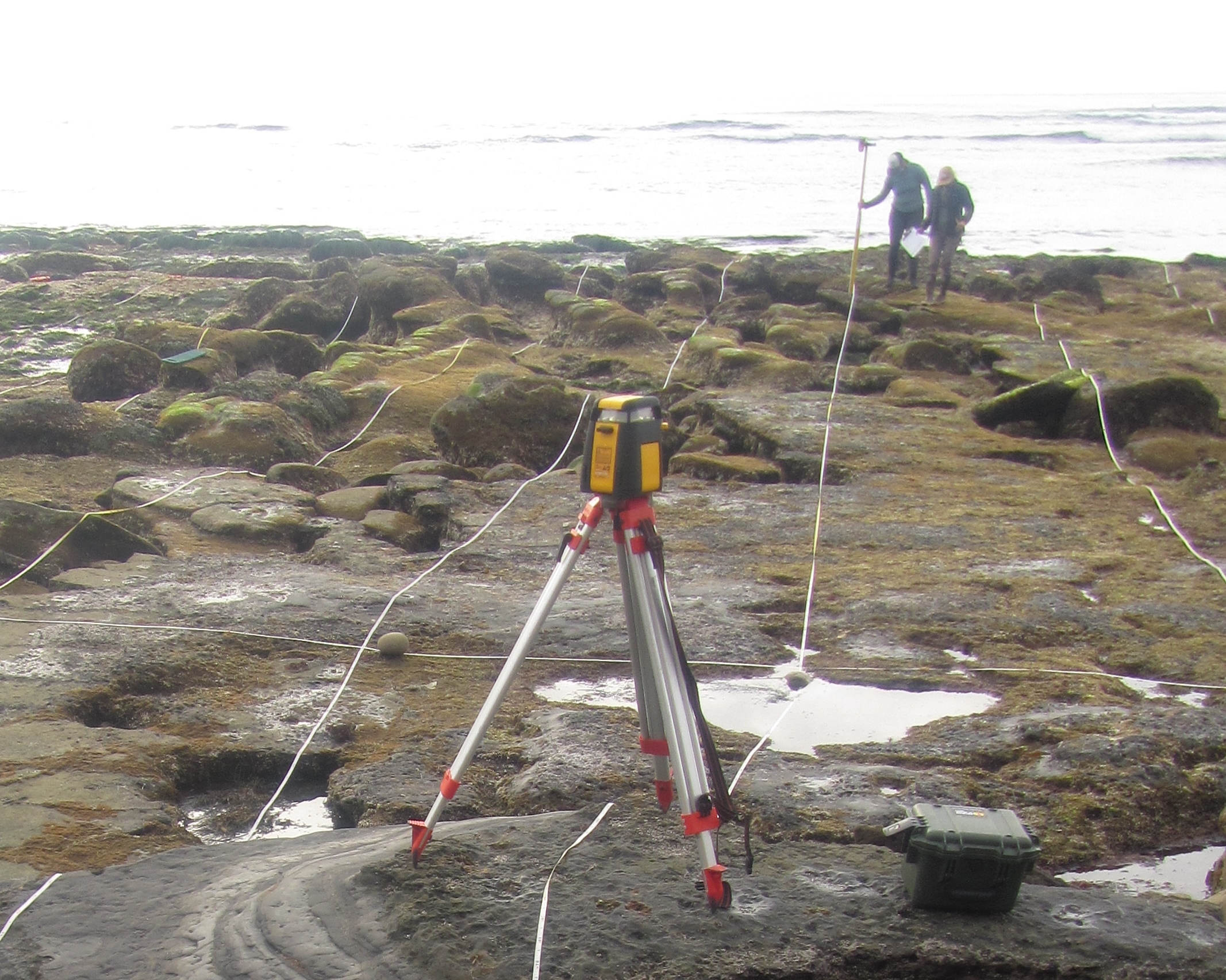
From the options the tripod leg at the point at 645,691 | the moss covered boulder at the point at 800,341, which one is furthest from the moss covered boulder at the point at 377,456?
the tripod leg at the point at 645,691

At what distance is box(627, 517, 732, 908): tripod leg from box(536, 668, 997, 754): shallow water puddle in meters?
1.70

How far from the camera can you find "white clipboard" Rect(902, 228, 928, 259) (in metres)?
16.5

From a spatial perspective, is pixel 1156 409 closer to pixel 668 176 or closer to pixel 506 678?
pixel 506 678

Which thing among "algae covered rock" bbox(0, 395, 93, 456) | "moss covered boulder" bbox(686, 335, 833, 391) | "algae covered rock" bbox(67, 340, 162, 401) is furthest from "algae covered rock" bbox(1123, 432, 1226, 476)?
"algae covered rock" bbox(67, 340, 162, 401)

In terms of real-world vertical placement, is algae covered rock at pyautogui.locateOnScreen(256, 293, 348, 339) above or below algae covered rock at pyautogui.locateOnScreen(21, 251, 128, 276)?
below

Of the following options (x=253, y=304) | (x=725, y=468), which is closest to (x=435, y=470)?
(x=725, y=468)

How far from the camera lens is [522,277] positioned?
1833cm

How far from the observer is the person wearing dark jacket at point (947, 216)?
15109mm

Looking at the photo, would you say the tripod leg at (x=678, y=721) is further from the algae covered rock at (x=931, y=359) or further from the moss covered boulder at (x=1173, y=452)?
the algae covered rock at (x=931, y=359)

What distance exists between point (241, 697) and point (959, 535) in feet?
14.7

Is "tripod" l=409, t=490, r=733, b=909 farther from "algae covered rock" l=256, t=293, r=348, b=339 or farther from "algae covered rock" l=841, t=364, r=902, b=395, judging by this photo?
"algae covered rock" l=256, t=293, r=348, b=339

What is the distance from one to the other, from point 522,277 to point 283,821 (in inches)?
586

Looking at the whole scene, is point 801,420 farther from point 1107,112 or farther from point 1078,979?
point 1107,112

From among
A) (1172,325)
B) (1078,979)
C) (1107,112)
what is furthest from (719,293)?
(1107,112)
